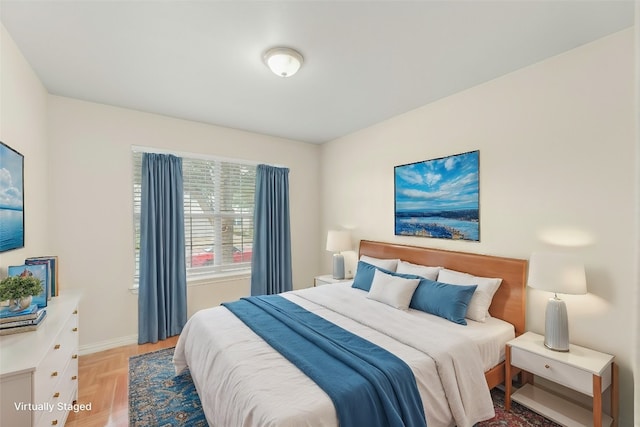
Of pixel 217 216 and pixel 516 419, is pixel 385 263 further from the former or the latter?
pixel 217 216

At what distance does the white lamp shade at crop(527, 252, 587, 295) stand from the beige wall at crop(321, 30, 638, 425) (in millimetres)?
251

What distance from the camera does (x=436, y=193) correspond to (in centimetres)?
306

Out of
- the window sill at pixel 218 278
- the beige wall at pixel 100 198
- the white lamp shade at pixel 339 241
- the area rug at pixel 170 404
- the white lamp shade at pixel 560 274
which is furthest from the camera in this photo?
the white lamp shade at pixel 339 241

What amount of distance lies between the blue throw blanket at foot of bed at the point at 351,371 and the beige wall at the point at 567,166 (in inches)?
53.5

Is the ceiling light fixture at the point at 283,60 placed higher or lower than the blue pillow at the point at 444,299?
higher

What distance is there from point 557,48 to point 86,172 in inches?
175

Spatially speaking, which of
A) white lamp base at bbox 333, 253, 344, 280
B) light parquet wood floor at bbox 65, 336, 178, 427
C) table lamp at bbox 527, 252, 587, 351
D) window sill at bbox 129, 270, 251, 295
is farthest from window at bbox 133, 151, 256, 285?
table lamp at bbox 527, 252, 587, 351

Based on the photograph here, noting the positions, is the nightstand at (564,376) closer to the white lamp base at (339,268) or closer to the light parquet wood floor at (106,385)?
the white lamp base at (339,268)

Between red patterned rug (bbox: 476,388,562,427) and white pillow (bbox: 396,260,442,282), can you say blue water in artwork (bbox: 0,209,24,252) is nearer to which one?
white pillow (bbox: 396,260,442,282)

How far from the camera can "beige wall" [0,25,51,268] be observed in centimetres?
192

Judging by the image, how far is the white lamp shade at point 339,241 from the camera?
Answer: 401 centimetres

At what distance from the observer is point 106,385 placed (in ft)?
8.15

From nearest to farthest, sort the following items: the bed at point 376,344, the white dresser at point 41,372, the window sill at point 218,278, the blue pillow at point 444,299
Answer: the white dresser at point 41,372 < the bed at point 376,344 < the blue pillow at point 444,299 < the window sill at point 218,278

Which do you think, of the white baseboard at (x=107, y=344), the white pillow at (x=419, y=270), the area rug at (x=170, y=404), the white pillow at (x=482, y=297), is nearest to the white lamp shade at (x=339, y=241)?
the white pillow at (x=419, y=270)
